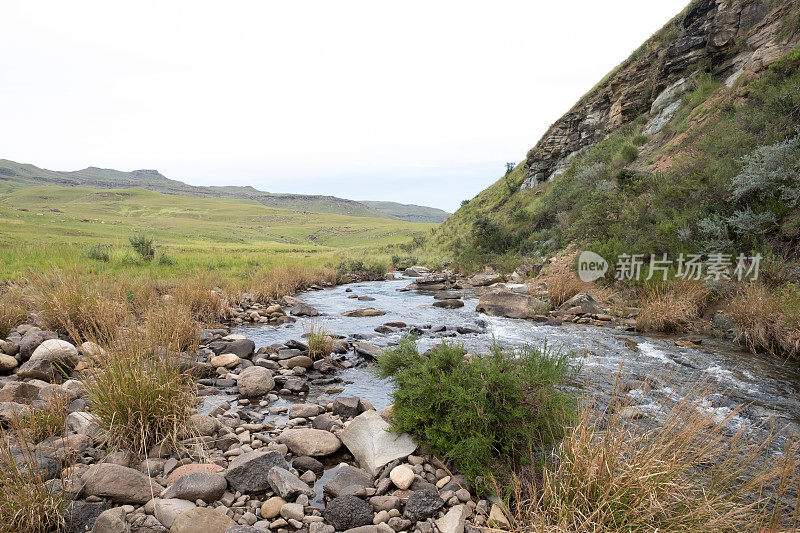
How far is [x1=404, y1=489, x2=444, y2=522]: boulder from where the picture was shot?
3.53m

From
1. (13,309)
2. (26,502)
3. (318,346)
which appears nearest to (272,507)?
(26,502)

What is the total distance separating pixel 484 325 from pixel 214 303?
8.10 meters

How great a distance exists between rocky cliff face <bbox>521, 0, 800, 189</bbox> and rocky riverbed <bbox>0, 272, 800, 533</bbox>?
58.9 ft

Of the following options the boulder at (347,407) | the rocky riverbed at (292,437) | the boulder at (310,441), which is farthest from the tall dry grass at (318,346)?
the boulder at (310,441)

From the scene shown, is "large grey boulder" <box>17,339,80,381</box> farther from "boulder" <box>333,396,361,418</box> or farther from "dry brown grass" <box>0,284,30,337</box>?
"boulder" <box>333,396,361,418</box>

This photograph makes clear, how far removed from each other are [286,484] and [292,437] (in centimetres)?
97

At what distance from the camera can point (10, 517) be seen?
2.85 metres

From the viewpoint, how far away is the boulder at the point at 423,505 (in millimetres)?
3528

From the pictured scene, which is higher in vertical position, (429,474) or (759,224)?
(759,224)

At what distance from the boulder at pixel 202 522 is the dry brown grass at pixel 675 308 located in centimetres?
1102

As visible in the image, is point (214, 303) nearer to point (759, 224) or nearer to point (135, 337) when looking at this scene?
point (135, 337)

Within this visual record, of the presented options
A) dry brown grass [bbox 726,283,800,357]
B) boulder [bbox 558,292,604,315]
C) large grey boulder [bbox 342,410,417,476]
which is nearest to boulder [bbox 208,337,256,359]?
large grey boulder [bbox 342,410,417,476]

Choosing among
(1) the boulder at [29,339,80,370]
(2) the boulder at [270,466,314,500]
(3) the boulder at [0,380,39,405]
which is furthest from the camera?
(1) the boulder at [29,339,80,370]

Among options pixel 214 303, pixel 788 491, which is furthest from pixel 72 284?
pixel 788 491
